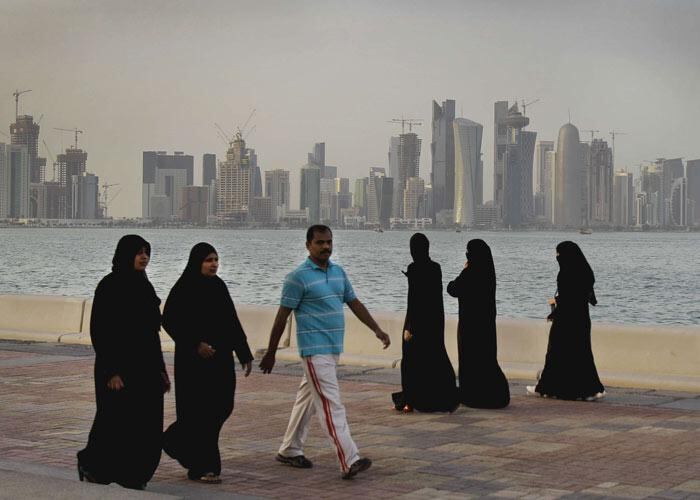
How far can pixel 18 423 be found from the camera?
33.3ft

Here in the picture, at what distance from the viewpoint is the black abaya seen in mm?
11961

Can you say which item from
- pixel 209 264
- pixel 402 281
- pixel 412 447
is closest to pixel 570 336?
pixel 412 447

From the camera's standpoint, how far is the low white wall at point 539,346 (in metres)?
13.1

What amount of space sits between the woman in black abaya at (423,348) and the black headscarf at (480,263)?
59 cm

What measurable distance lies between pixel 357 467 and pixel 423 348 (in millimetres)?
3219

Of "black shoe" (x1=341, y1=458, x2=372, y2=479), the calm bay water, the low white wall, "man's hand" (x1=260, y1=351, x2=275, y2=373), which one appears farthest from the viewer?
the calm bay water

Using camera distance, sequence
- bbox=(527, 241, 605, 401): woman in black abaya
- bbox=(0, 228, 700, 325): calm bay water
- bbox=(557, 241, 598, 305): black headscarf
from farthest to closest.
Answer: bbox=(0, 228, 700, 325): calm bay water
bbox=(557, 241, 598, 305): black headscarf
bbox=(527, 241, 605, 401): woman in black abaya

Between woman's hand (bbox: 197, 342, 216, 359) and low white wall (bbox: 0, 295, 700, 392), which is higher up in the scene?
woman's hand (bbox: 197, 342, 216, 359)

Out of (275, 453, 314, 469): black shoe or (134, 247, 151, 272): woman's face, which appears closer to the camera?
(134, 247, 151, 272): woman's face

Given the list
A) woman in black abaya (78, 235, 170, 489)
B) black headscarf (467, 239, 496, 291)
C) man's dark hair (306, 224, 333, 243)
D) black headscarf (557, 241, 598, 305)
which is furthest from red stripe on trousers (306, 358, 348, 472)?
black headscarf (557, 241, 598, 305)

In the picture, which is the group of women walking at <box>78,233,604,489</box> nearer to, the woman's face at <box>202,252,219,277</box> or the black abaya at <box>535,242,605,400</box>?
the woman's face at <box>202,252,219,277</box>

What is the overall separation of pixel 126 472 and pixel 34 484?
2.71 feet

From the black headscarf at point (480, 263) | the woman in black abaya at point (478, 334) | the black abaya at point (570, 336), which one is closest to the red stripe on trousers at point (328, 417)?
the woman in black abaya at point (478, 334)

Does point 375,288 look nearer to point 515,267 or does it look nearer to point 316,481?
point 515,267
